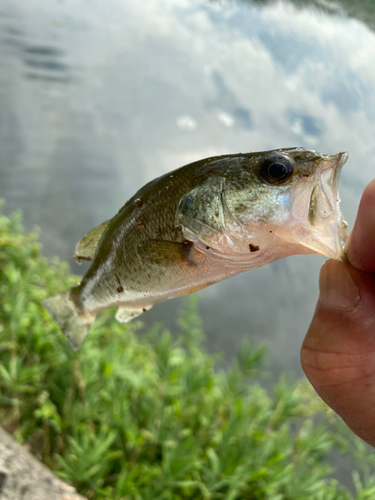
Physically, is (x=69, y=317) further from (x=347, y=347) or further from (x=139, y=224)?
(x=347, y=347)

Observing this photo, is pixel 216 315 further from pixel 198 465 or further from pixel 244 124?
pixel 244 124

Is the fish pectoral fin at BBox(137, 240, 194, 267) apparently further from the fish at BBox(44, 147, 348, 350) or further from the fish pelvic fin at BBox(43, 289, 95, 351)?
the fish pelvic fin at BBox(43, 289, 95, 351)

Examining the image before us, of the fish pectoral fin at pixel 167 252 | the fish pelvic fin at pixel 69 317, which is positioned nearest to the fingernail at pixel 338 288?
the fish pectoral fin at pixel 167 252

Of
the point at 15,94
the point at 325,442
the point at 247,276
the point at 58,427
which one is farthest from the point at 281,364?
the point at 15,94

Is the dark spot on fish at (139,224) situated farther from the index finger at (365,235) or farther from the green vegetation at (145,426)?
the green vegetation at (145,426)

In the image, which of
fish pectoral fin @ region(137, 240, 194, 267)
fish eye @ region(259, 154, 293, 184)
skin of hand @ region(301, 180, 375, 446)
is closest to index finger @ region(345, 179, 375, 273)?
skin of hand @ region(301, 180, 375, 446)

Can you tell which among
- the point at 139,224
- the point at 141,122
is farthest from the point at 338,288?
the point at 141,122
